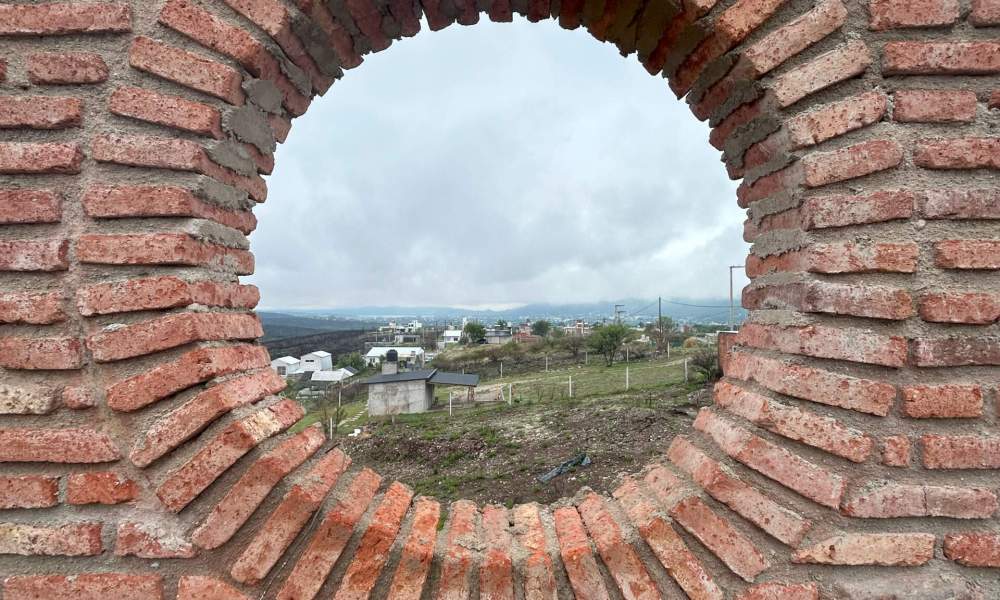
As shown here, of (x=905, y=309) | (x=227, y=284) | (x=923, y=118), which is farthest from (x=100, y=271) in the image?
(x=923, y=118)

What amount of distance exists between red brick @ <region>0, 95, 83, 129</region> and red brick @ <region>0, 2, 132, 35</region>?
0.23m

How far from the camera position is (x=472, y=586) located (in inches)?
59.3

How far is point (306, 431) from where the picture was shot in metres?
1.59

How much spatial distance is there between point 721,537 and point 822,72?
1651 mm

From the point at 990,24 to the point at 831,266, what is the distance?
97 centimetres

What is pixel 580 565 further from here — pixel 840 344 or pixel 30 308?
pixel 30 308

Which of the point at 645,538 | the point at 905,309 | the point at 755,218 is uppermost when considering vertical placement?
the point at 755,218

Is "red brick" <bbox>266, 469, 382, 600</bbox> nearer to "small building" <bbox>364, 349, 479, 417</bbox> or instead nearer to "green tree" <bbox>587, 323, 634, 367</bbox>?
"small building" <bbox>364, 349, 479, 417</bbox>

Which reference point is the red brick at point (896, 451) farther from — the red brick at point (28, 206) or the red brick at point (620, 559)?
the red brick at point (28, 206)

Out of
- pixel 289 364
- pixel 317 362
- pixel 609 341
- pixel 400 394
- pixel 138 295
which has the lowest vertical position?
pixel 317 362

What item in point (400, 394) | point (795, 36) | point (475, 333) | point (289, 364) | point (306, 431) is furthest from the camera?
point (475, 333)

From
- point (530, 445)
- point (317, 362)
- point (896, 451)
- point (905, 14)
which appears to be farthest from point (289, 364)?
point (905, 14)

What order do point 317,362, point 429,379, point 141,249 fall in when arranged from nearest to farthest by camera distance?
point 141,249 → point 429,379 → point 317,362

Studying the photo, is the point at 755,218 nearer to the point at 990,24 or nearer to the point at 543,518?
the point at 990,24
